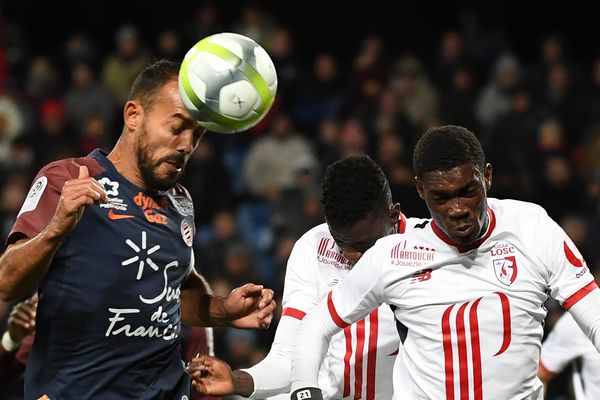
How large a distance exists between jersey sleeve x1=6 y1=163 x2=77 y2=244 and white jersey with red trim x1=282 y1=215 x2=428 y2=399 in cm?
142

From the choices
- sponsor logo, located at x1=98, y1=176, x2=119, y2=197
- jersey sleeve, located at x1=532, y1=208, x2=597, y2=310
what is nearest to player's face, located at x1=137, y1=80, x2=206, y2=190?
sponsor logo, located at x1=98, y1=176, x2=119, y2=197

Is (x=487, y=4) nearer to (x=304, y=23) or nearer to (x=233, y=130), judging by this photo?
(x=304, y=23)

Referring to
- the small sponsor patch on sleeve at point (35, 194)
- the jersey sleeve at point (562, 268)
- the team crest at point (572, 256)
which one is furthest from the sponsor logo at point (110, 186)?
the team crest at point (572, 256)

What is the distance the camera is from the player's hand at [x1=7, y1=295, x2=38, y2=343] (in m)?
6.02

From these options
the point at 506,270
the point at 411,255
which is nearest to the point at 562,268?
the point at 506,270

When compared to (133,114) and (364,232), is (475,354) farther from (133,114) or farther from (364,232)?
(133,114)

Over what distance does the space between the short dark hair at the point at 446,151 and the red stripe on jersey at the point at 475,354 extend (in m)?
0.63

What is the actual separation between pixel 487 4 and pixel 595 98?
2.99 meters

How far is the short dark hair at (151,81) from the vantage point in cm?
477

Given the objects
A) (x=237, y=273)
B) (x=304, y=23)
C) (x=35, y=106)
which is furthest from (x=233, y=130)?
(x=304, y=23)

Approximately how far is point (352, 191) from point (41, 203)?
61.7 inches

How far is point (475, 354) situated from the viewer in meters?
4.59

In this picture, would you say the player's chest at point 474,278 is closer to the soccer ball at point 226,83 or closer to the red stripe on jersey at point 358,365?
the red stripe on jersey at point 358,365

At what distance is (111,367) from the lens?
4.66 metres
